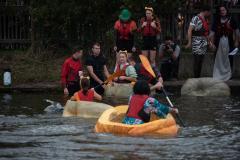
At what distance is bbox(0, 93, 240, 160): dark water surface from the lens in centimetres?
1338

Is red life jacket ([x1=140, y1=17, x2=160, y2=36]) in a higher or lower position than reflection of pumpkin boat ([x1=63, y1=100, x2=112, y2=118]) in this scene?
higher

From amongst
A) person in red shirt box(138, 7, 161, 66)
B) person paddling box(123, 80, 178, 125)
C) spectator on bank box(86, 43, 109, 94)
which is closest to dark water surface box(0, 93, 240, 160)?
person paddling box(123, 80, 178, 125)

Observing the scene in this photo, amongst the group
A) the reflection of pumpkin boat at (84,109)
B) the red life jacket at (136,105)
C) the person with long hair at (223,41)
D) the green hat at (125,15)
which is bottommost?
the reflection of pumpkin boat at (84,109)

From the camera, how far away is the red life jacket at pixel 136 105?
1522cm

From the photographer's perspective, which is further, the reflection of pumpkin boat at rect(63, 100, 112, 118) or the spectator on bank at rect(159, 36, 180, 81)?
the spectator on bank at rect(159, 36, 180, 81)

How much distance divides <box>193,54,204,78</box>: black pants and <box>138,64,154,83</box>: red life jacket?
9.23 feet

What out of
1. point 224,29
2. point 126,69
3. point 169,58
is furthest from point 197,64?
point 126,69

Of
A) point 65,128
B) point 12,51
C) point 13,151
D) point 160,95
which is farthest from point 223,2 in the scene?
point 13,151

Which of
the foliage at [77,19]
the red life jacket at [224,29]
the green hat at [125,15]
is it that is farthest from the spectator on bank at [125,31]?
the red life jacket at [224,29]

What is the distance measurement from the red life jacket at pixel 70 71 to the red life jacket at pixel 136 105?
4.81 m

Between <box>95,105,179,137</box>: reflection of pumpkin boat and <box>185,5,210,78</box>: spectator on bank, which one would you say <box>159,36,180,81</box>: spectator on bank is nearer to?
<box>185,5,210,78</box>: spectator on bank

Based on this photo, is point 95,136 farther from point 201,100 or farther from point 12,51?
point 12,51

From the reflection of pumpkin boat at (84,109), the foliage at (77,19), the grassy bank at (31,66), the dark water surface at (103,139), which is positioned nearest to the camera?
the dark water surface at (103,139)

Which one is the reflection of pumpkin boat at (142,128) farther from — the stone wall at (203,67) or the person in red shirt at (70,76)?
the stone wall at (203,67)
